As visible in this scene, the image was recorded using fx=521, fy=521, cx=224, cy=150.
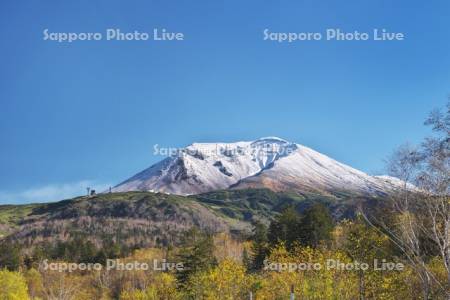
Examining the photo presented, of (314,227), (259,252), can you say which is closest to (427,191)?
(314,227)

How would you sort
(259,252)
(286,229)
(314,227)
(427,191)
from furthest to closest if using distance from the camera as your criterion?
1. (259,252)
2. (286,229)
3. (314,227)
4. (427,191)

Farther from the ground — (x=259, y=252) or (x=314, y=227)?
(x=314, y=227)

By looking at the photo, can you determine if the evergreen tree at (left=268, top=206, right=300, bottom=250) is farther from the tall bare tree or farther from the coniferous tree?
the tall bare tree

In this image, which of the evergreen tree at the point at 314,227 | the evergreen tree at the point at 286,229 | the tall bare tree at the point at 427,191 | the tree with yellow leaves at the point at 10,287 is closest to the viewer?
the tall bare tree at the point at 427,191

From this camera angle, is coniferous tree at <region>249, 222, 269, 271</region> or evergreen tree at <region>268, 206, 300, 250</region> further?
coniferous tree at <region>249, 222, 269, 271</region>

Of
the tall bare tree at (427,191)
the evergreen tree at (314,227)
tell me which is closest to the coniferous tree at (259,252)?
the evergreen tree at (314,227)

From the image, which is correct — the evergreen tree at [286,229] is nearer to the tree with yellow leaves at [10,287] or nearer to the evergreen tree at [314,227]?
the evergreen tree at [314,227]

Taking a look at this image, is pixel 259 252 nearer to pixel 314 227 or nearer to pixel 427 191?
pixel 314 227

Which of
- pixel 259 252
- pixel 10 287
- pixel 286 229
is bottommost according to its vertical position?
pixel 10 287

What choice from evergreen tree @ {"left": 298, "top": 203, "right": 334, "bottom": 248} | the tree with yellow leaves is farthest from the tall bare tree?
the tree with yellow leaves

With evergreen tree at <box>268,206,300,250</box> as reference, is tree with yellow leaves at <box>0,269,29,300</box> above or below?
below

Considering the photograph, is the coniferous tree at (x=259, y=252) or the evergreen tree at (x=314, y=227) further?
the coniferous tree at (x=259, y=252)
